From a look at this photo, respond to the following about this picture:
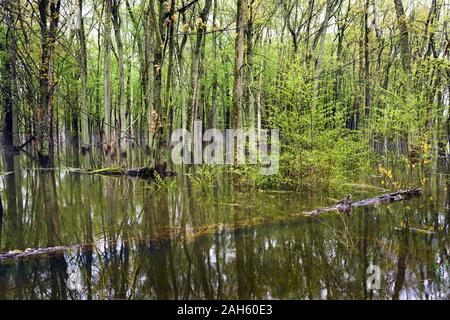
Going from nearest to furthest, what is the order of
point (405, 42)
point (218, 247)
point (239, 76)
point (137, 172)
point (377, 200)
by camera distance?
point (218, 247) → point (377, 200) → point (239, 76) → point (405, 42) → point (137, 172)

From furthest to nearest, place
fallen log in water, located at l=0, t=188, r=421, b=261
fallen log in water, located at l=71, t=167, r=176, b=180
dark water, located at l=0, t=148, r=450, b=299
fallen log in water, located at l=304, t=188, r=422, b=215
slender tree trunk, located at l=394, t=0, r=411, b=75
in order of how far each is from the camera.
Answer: fallen log in water, located at l=71, t=167, r=176, b=180, slender tree trunk, located at l=394, t=0, r=411, b=75, fallen log in water, located at l=304, t=188, r=422, b=215, fallen log in water, located at l=0, t=188, r=421, b=261, dark water, located at l=0, t=148, r=450, b=299

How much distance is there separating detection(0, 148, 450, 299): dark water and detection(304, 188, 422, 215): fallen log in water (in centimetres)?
36

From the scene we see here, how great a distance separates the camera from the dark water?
4.79 metres

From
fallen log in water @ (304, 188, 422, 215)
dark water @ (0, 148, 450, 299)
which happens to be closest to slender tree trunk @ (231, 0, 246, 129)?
dark water @ (0, 148, 450, 299)

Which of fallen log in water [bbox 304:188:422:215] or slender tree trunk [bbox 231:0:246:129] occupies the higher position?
slender tree trunk [bbox 231:0:246:129]

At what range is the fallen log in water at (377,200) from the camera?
355 inches

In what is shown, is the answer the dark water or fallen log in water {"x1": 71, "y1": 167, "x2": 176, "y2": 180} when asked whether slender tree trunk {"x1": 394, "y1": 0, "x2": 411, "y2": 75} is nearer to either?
the dark water

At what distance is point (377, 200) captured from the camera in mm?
10227

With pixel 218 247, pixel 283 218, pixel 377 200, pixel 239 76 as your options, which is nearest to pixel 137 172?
pixel 239 76

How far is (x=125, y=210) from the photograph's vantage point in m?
9.12

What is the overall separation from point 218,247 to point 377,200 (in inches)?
228

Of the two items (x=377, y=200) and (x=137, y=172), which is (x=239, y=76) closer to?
(x=137, y=172)
